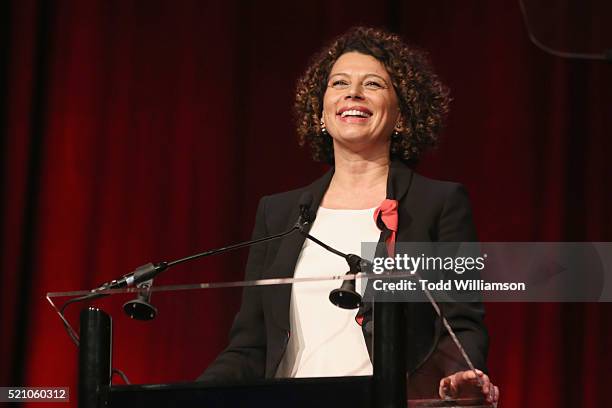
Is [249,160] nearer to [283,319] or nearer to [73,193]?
[73,193]

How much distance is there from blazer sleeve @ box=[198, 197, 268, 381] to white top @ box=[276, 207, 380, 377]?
65 millimetres

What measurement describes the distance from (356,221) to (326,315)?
451 millimetres

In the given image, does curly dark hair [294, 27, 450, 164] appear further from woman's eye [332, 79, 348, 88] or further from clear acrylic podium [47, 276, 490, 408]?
clear acrylic podium [47, 276, 490, 408]

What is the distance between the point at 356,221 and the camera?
7.20 ft

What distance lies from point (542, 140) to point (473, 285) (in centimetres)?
122

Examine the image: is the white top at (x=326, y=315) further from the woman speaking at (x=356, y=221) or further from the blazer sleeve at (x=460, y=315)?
the blazer sleeve at (x=460, y=315)

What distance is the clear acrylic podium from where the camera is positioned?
1.38 metres

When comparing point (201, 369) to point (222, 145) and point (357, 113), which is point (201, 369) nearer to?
point (357, 113)

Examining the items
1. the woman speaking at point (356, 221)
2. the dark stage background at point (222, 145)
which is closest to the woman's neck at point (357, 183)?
the woman speaking at point (356, 221)

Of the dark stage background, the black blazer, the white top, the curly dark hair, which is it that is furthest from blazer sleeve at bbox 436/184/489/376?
the dark stage background

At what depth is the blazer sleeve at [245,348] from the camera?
6.05ft

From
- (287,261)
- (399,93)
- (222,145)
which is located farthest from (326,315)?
(222,145)

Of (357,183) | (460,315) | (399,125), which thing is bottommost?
(460,315)

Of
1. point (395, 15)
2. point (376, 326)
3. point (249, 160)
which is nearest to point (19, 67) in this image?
point (249, 160)
